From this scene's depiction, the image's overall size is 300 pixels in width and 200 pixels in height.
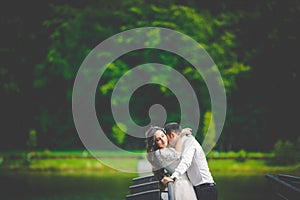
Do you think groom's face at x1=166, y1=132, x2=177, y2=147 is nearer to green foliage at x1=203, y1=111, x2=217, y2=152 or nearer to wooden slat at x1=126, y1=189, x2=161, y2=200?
wooden slat at x1=126, y1=189, x2=161, y2=200

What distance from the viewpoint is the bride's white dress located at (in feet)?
38.8

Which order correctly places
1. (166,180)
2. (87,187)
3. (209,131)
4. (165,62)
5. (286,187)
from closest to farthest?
(166,180) < (286,187) < (87,187) < (209,131) < (165,62)

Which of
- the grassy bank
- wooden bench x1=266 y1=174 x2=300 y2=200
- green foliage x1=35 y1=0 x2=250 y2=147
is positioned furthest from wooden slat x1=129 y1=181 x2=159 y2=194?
green foliage x1=35 y1=0 x2=250 y2=147

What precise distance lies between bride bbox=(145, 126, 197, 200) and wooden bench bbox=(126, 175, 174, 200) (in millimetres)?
159

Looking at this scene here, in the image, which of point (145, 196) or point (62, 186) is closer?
point (145, 196)

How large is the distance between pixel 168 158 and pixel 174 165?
152 millimetres

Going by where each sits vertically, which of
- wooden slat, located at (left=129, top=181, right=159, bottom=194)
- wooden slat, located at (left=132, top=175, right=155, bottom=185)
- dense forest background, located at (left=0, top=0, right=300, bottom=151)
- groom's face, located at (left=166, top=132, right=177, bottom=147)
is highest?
dense forest background, located at (left=0, top=0, right=300, bottom=151)

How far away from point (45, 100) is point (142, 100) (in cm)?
509

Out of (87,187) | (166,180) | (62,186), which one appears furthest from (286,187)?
(62,186)

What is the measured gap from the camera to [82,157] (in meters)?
33.9

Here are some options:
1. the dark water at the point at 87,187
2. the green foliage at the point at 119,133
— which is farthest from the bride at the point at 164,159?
the green foliage at the point at 119,133

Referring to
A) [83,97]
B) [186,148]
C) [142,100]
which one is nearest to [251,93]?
[142,100]

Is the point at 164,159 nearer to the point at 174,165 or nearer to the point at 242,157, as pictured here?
the point at 174,165

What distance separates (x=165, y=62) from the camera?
37562mm
